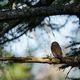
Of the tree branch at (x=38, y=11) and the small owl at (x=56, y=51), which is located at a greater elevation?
the tree branch at (x=38, y=11)

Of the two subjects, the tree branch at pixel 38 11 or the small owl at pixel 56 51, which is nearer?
the small owl at pixel 56 51

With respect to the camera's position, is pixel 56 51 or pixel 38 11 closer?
pixel 56 51

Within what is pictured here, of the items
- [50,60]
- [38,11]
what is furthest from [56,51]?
[38,11]

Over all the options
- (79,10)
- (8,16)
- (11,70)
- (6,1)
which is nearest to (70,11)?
(79,10)

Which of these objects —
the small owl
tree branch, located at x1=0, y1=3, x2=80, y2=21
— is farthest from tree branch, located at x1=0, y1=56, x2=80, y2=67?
tree branch, located at x1=0, y1=3, x2=80, y2=21

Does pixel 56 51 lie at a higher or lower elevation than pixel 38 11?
lower

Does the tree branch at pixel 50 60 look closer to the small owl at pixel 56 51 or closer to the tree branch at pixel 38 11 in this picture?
the small owl at pixel 56 51

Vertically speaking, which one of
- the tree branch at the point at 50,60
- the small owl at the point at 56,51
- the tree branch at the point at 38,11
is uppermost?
the tree branch at the point at 38,11

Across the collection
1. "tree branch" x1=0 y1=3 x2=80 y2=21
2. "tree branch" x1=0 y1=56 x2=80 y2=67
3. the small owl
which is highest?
"tree branch" x1=0 y1=3 x2=80 y2=21

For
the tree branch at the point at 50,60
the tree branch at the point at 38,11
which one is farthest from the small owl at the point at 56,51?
the tree branch at the point at 38,11

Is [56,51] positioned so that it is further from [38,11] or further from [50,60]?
[38,11]

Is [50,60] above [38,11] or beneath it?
beneath

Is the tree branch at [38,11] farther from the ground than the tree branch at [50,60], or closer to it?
farther from the ground

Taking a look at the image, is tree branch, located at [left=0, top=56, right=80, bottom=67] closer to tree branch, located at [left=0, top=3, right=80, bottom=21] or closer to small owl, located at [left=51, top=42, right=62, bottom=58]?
small owl, located at [left=51, top=42, right=62, bottom=58]
